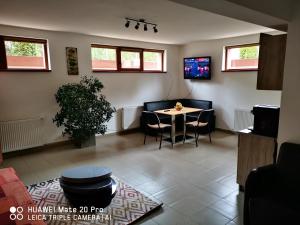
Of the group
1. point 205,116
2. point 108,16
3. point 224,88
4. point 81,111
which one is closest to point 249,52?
point 224,88

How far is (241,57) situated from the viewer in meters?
5.43

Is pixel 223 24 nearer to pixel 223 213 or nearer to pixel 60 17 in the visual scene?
pixel 60 17

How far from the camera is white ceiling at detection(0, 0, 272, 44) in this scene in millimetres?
2832

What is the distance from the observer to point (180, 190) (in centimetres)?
293

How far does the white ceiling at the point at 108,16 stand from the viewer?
2.83 m

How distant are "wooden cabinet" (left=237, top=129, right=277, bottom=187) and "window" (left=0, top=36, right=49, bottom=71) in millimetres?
3868

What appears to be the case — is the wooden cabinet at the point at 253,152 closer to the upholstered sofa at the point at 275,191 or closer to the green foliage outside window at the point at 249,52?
the upholstered sofa at the point at 275,191

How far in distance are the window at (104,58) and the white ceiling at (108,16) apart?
0.65 m

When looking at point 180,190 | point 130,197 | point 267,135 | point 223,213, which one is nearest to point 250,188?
point 223,213

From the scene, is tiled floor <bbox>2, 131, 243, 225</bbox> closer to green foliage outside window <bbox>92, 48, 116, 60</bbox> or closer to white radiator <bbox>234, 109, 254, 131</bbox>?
white radiator <bbox>234, 109, 254, 131</bbox>

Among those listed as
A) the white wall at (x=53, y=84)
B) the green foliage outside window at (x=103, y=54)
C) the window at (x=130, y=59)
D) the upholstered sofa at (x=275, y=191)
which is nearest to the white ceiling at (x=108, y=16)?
the white wall at (x=53, y=84)

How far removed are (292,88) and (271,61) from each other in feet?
1.60

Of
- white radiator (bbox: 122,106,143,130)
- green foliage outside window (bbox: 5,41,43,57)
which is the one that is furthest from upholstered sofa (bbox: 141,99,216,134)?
green foliage outside window (bbox: 5,41,43,57)

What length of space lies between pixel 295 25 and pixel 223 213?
2.04m
